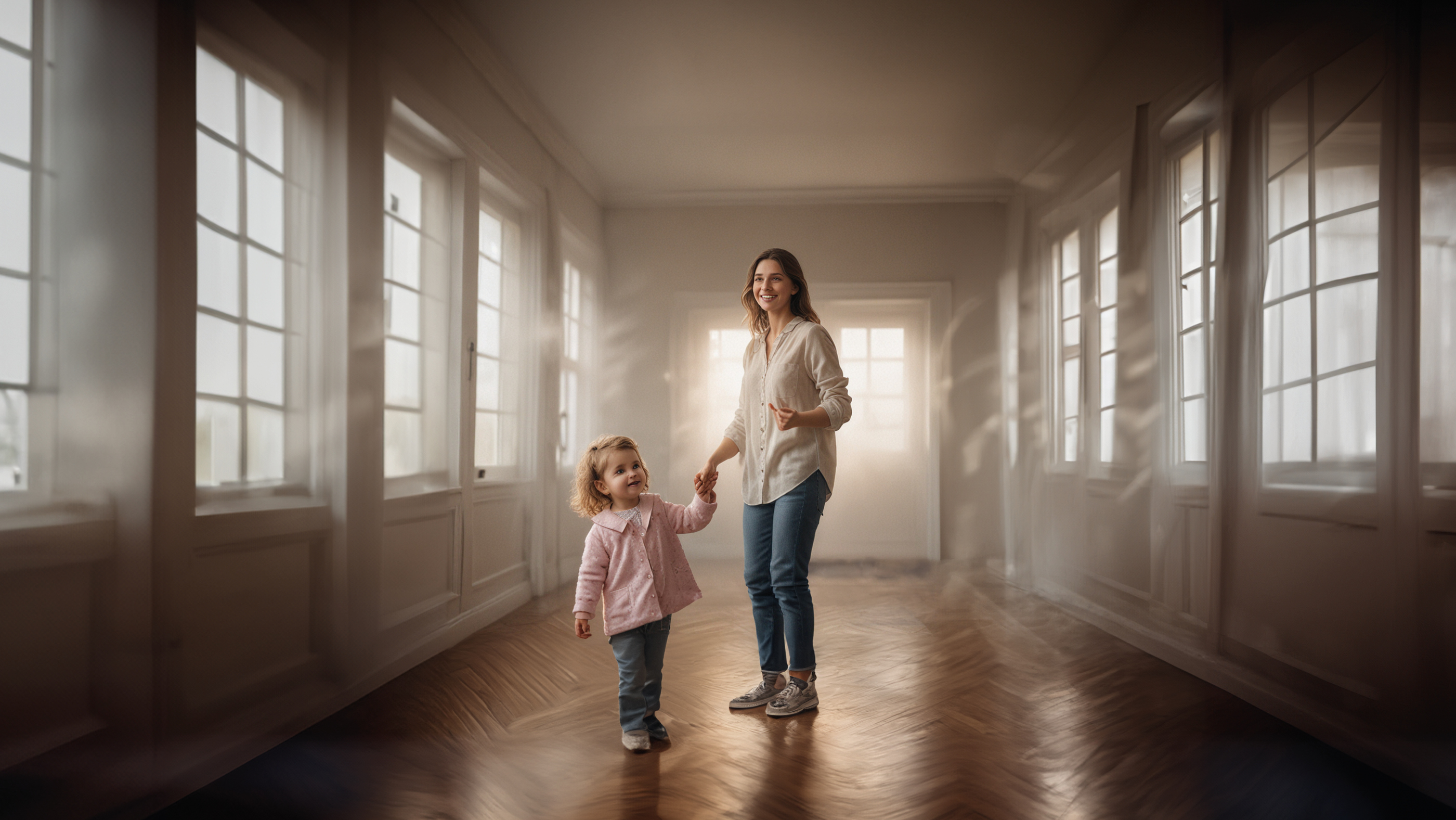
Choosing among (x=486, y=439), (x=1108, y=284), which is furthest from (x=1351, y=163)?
(x=486, y=439)

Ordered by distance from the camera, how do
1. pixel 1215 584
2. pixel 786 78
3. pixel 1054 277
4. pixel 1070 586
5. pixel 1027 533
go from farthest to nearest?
pixel 1027 533, pixel 1054 277, pixel 1070 586, pixel 786 78, pixel 1215 584

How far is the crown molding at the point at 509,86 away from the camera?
3.32 meters

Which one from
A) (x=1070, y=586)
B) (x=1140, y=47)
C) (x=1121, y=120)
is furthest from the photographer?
(x=1070, y=586)

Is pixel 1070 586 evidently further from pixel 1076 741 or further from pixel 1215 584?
pixel 1076 741

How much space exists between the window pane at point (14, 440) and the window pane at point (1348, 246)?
3236 mm

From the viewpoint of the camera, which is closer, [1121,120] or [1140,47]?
[1140,47]

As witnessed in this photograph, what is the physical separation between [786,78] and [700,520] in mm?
2753

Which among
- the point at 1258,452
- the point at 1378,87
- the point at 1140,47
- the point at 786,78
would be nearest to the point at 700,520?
the point at 1258,452

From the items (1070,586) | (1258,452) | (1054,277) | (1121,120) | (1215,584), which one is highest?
(1121,120)

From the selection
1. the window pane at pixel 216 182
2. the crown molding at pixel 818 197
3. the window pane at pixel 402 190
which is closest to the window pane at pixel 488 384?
the window pane at pixel 402 190

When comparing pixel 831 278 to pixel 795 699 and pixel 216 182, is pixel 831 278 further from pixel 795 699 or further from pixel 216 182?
pixel 216 182

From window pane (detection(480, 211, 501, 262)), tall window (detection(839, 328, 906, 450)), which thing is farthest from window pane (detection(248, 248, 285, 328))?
tall window (detection(839, 328, 906, 450))

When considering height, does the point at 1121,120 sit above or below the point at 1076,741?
above

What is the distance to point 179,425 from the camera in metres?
1.89
